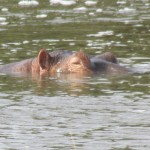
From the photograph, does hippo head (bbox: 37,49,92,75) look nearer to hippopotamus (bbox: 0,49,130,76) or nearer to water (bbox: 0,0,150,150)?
hippopotamus (bbox: 0,49,130,76)

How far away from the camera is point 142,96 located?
30.8 feet

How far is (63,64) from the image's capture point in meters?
11.7

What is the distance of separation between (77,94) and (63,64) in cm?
205

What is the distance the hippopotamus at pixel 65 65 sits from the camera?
1123cm

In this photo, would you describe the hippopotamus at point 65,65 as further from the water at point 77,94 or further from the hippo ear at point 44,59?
the water at point 77,94

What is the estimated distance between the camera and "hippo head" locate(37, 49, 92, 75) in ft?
37.0

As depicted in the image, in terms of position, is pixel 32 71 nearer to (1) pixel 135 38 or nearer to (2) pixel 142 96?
(2) pixel 142 96

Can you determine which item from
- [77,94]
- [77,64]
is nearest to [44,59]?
[77,64]

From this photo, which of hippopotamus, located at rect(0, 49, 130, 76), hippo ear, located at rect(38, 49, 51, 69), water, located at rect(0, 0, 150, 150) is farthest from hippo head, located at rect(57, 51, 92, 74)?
water, located at rect(0, 0, 150, 150)

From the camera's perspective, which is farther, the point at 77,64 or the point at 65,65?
the point at 65,65

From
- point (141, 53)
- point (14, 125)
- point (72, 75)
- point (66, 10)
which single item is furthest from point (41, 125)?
point (66, 10)

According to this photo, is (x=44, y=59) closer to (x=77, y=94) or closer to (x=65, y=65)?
(x=65, y=65)

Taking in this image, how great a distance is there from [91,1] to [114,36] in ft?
23.2

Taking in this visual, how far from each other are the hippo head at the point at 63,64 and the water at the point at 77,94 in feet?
0.95
